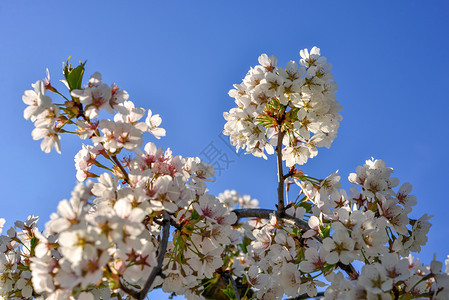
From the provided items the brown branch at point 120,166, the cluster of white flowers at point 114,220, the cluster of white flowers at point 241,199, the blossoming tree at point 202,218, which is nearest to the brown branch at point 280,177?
the blossoming tree at point 202,218

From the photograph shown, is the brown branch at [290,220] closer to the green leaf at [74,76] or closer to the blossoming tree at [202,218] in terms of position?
the blossoming tree at [202,218]

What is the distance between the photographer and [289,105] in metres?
2.85

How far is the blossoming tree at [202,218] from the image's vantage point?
5.56 feet

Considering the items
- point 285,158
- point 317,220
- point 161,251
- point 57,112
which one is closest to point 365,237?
point 317,220

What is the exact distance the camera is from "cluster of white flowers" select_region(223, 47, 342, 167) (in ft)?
9.04

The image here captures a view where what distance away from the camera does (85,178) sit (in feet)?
8.48

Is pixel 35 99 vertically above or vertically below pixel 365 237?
above

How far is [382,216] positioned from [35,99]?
2717 millimetres

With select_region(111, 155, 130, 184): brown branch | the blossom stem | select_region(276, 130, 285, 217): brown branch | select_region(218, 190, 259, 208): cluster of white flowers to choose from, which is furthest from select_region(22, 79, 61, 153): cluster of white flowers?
select_region(218, 190, 259, 208): cluster of white flowers

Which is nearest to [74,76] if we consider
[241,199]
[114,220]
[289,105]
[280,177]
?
[114,220]

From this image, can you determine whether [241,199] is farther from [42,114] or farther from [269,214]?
[42,114]

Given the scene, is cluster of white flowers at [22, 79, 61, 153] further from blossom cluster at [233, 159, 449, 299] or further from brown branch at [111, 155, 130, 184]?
blossom cluster at [233, 159, 449, 299]

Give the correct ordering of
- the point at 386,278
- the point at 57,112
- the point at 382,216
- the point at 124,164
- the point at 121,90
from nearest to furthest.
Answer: the point at 386,278 < the point at 57,112 < the point at 121,90 < the point at 124,164 < the point at 382,216

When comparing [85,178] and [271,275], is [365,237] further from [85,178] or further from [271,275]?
[85,178]
